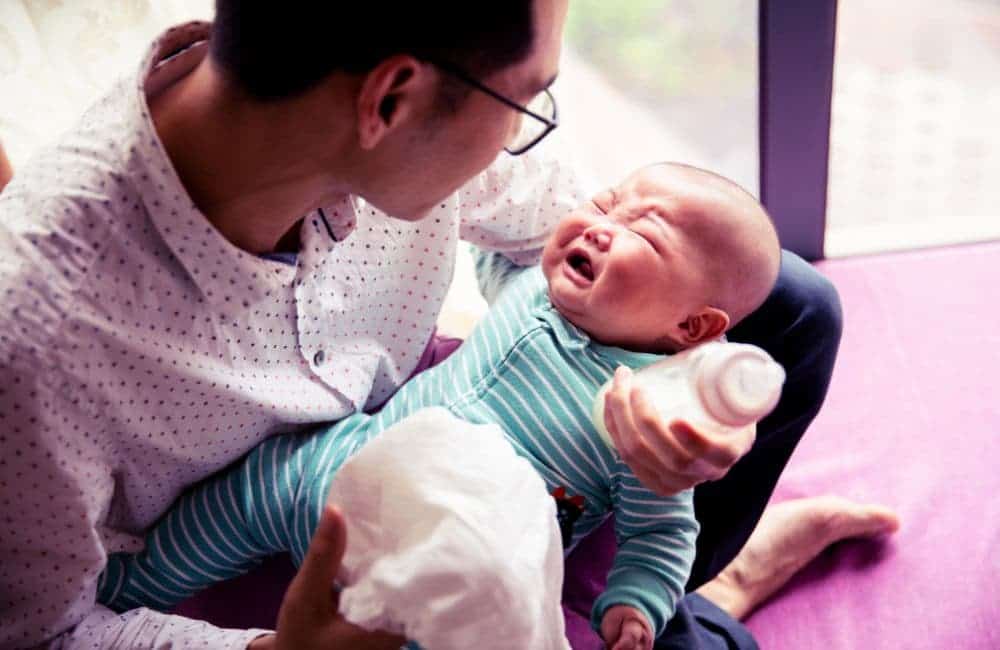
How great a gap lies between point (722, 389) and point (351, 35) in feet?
1.54

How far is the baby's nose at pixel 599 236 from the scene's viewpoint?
1.11m

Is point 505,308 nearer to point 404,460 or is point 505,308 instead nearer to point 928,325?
point 404,460

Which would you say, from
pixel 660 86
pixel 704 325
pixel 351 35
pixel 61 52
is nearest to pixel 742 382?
pixel 704 325

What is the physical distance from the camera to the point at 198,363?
0.98 m

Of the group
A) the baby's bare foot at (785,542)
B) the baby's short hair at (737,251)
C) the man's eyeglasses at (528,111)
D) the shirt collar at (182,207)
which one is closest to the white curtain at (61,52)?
the shirt collar at (182,207)

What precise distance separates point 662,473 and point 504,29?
45cm

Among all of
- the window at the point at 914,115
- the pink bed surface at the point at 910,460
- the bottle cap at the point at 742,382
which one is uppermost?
the bottle cap at the point at 742,382

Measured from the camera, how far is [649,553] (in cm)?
106

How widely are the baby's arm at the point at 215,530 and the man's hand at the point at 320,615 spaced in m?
0.28

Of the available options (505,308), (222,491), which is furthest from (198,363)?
(505,308)

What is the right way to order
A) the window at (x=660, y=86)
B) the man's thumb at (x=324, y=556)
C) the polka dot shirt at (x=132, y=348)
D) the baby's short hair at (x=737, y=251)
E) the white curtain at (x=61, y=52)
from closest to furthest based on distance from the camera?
the man's thumb at (x=324, y=556)
the polka dot shirt at (x=132, y=348)
the baby's short hair at (x=737, y=251)
the white curtain at (x=61, y=52)
the window at (x=660, y=86)

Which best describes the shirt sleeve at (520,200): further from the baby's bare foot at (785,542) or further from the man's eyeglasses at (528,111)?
the baby's bare foot at (785,542)

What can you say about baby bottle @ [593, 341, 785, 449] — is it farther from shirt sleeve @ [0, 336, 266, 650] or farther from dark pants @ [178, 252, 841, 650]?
shirt sleeve @ [0, 336, 266, 650]

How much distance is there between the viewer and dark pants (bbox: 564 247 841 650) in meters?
1.24
